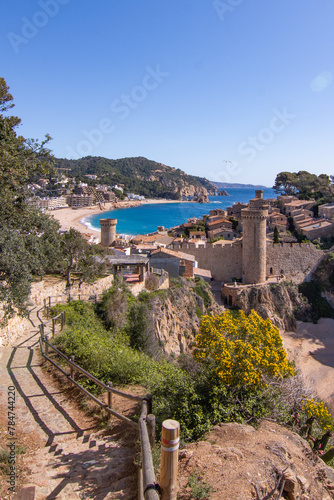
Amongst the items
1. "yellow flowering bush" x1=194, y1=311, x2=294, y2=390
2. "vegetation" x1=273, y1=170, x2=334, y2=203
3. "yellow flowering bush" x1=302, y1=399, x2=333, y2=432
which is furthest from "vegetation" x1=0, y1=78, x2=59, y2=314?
"vegetation" x1=273, y1=170, x2=334, y2=203

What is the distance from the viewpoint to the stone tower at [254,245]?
2656 cm

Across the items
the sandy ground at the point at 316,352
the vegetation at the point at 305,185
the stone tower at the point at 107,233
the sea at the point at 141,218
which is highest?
the vegetation at the point at 305,185

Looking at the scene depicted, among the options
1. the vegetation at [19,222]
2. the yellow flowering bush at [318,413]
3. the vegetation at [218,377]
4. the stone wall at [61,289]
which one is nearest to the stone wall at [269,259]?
the stone wall at [61,289]

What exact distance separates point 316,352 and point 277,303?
5.03 m

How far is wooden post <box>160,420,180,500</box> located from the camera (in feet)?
8.76

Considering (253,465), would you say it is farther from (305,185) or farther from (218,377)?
(305,185)

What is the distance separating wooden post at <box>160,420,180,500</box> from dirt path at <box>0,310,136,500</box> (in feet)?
2.79

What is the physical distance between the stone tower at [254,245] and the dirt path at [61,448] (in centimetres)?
2214

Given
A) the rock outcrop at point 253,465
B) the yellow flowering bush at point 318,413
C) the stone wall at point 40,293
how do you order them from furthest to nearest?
the stone wall at point 40,293 < the yellow flowering bush at point 318,413 < the rock outcrop at point 253,465

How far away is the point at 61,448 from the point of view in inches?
177

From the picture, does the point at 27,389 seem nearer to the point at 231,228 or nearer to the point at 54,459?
the point at 54,459

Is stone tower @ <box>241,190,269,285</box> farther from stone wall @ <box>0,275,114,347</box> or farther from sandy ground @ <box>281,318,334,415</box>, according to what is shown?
stone wall @ <box>0,275,114,347</box>

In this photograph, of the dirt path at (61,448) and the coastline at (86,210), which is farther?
the coastline at (86,210)

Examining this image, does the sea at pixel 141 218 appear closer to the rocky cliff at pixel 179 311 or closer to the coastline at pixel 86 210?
the coastline at pixel 86 210
